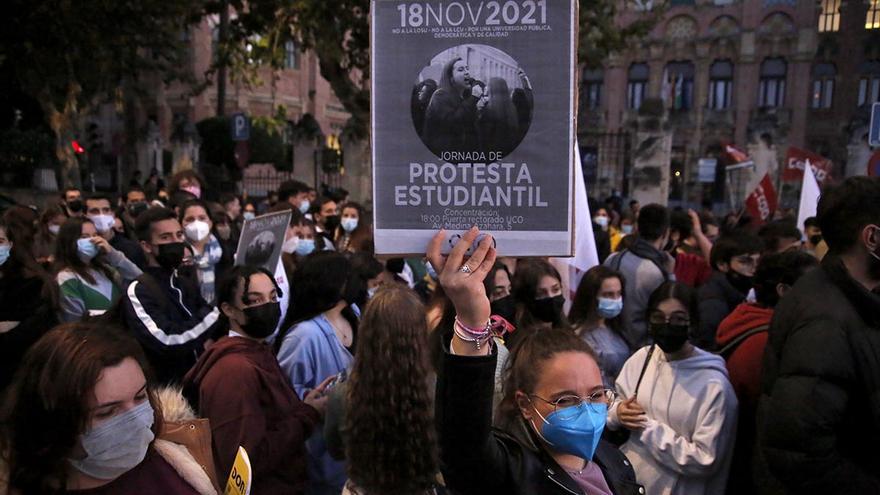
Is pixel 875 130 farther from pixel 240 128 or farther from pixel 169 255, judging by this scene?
pixel 240 128

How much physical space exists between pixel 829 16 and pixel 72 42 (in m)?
35.5

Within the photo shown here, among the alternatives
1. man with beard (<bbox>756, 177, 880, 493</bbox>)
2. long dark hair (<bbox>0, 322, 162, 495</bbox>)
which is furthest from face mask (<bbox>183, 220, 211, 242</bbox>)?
man with beard (<bbox>756, 177, 880, 493</bbox>)

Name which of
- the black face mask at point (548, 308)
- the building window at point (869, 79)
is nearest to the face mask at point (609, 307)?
the black face mask at point (548, 308)

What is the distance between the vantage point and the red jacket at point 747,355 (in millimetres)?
3295

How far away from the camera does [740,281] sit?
513cm

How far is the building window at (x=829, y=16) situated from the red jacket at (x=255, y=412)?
40.1m

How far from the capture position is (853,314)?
93.0 inches

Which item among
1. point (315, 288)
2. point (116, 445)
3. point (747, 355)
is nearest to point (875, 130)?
point (747, 355)

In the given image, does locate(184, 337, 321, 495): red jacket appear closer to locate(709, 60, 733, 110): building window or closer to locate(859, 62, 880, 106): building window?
locate(709, 60, 733, 110): building window

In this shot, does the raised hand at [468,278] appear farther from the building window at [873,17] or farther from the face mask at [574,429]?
the building window at [873,17]

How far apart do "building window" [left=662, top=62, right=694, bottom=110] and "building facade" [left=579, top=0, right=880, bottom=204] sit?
54 millimetres

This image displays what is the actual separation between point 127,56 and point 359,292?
1593cm

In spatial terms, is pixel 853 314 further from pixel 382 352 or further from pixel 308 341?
pixel 308 341

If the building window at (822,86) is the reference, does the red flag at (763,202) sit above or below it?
below
